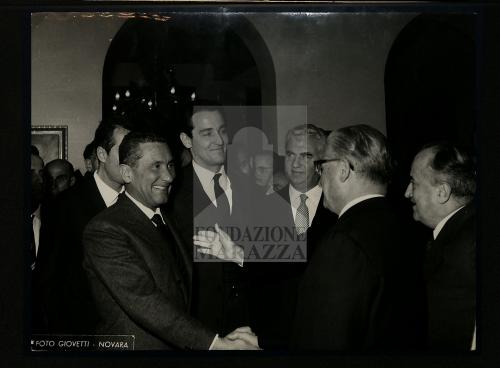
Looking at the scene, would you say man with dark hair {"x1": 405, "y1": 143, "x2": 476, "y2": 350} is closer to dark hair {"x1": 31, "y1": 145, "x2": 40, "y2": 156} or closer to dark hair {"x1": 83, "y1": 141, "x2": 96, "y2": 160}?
dark hair {"x1": 83, "y1": 141, "x2": 96, "y2": 160}

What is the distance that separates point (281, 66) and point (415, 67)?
0.80 metres

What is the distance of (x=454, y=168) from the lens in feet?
14.9

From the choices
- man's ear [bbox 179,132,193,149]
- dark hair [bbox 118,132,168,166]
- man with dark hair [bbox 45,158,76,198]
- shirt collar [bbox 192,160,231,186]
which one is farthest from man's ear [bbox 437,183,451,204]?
man with dark hair [bbox 45,158,76,198]

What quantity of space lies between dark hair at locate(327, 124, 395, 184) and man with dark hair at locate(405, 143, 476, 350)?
0.55ft

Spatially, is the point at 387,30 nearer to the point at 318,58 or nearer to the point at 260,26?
the point at 318,58

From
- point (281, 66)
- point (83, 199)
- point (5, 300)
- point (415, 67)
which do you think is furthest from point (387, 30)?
point (5, 300)

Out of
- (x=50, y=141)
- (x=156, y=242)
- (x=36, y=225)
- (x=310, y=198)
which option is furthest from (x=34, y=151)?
(x=310, y=198)

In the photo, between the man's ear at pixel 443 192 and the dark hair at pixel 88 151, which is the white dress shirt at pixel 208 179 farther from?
the man's ear at pixel 443 192

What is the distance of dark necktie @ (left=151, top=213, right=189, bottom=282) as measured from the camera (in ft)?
14.9

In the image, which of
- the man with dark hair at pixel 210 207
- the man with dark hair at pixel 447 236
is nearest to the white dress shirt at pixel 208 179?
the man with dark hair at pixel 210 207

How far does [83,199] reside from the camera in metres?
4.56

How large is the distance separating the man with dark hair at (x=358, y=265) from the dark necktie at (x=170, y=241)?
28.5 inches

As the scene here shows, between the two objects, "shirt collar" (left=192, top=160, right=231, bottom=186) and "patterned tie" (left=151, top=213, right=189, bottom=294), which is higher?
"shirt collar" (left=192, top=160, right=231, bottom=186)

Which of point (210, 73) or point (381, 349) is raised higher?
point (210, 73)
